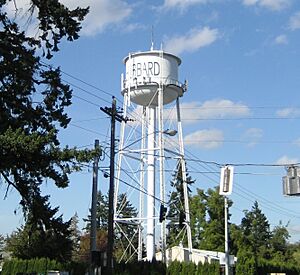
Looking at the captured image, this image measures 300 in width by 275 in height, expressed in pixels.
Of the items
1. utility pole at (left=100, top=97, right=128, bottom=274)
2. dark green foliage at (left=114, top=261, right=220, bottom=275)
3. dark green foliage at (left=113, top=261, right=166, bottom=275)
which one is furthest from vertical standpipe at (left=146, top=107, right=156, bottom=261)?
utility pole at (left=100, top=97, right=128, bottom=274)

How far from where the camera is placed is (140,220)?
52.3 metres

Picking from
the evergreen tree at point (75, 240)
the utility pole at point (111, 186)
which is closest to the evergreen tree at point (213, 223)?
the evergreen tree at point (75, 240)

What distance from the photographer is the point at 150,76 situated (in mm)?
50812

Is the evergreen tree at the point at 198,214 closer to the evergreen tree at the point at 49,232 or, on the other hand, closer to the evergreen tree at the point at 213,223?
the evergreen tree at the point at 213,223

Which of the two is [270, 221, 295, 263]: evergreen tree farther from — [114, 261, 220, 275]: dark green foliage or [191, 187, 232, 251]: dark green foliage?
[114, 261, 220, 275]: dark green foliage

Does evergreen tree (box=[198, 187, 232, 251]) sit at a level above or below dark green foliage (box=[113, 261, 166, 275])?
above

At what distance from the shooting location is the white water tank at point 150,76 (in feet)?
167

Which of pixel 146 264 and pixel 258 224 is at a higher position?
pixel 258 224

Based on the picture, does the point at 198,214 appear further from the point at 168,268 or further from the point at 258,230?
the point at 258,230

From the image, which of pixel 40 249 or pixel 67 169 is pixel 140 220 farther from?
pixel 67 169

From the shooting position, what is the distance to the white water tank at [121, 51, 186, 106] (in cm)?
5091

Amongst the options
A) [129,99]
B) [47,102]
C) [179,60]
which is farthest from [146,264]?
[47,102]

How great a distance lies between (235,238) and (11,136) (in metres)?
52.3

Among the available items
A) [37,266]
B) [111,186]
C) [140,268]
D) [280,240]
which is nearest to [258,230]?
[280,240]
